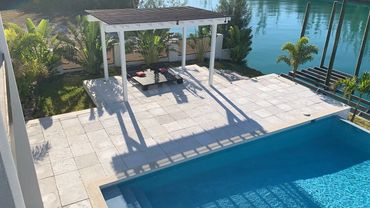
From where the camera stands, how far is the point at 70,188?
838 cm

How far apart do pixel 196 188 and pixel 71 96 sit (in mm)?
7772

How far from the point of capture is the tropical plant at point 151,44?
17.6 meters

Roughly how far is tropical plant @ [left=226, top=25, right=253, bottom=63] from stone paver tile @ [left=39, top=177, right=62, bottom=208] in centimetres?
1459

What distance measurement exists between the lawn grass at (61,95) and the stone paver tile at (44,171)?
379 cm

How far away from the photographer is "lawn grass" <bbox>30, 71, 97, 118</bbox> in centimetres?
1304

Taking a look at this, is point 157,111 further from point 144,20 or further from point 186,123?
point 144,20

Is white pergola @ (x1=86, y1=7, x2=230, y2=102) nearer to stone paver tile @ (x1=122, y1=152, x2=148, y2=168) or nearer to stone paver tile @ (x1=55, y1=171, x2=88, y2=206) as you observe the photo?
stone paver tile @ (x1=122, y1=152, x2=148, y2=168)

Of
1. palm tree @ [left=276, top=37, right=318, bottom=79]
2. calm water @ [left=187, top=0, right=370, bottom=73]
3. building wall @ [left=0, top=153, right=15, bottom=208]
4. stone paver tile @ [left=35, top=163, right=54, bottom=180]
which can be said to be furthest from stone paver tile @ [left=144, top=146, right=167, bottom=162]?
calm water @ [left=187, top=0, right=370, bottom=73]

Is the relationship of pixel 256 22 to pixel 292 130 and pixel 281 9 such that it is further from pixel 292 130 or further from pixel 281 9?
pixel 292 130

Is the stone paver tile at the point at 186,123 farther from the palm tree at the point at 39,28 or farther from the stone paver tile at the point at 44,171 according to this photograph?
the palm tree at the point at 39,28

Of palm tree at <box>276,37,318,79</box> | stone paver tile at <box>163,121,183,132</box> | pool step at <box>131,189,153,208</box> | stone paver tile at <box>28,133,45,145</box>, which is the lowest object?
pool step at <box>131,189,153,208</box>

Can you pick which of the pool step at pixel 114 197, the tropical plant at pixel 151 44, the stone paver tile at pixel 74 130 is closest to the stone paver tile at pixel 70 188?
the pool step at pixel 114 197

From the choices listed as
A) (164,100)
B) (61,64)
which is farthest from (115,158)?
(61,64)

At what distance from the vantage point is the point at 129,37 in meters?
18.6
